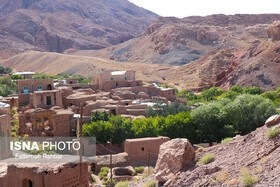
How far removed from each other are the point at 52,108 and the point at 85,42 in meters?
107

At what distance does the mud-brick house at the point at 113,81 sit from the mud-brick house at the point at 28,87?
7979mm

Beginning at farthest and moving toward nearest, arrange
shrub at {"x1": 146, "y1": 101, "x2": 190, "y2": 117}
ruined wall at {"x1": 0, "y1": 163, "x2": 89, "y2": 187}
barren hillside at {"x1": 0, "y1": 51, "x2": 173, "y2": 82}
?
barren hillside at {"x1": 0, "y1": 51, "x2": 173, "y2": 82}, shrub at {"x1": 146, "y1": 101, "x2": 190, "y2": 117}, ruined wall at {"x1": 0, "y1": 163, "x2": 89, "y2": 187}

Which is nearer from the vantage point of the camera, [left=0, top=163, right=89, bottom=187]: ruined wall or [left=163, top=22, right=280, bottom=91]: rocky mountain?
[left=0, top=163, right=89, bottom=187]: ruined wall

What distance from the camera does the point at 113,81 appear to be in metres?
38.0

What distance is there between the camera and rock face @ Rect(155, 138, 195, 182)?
8.88m

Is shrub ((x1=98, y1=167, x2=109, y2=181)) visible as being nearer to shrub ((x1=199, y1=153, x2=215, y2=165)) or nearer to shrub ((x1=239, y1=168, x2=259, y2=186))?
shrub ((x1=199, y1=153, x2=215, y2=165))

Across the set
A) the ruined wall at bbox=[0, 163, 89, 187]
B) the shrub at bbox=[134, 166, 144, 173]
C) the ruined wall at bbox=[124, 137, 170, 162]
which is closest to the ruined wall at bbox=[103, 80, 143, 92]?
the ruined wall at bbox=[124, 137, 170, 162]

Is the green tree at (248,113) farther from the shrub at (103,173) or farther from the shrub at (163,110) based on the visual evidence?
the shrub at (103,173)

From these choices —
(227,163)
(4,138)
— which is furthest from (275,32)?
(227,163)

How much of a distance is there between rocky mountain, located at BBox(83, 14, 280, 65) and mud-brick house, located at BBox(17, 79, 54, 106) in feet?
192

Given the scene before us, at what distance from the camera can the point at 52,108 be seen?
81.4 ft

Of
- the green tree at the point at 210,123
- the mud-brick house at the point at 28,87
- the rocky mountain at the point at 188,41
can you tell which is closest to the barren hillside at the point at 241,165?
the green tree at the point at 210,123

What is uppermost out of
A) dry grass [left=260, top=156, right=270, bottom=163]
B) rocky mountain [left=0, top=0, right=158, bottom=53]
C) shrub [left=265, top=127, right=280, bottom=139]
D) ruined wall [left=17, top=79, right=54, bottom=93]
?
rocky mountain [left=0, top=0, right=158, bottom=53]

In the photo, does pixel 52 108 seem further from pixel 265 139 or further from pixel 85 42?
pixel 85 42
